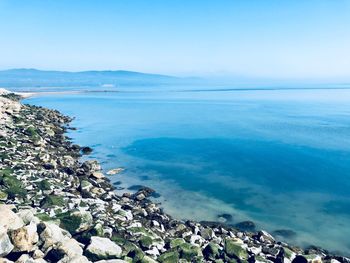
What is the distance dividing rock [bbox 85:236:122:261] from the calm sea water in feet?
26.4

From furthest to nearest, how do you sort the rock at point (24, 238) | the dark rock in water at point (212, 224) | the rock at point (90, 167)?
the rock at point (90, 167)
the dark rock in water at point (212, 224)
the rock at point (24, 238)

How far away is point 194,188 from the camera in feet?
85.1

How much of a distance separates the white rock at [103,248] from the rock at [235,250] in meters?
5.24

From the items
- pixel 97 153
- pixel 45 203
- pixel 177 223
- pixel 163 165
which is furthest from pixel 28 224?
pixel 97 153

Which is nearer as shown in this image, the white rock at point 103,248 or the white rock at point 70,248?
the white rock at point 70,248

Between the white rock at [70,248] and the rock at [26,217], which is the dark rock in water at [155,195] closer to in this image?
the rock at [26,217]

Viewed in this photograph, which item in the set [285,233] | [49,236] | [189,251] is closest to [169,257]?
[189,251]

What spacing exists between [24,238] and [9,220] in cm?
96

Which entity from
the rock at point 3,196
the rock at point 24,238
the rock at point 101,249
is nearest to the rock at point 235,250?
the rock at point 101,249

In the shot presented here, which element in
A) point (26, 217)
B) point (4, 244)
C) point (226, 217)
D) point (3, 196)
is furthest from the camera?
point (226, 217)

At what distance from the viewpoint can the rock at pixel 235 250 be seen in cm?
1546

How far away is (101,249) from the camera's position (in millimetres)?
12906

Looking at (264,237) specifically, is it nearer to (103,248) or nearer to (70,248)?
(103,248)

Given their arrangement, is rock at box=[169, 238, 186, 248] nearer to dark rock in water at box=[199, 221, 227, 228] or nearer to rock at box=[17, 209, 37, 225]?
dark rock in water at box=[199, 221, 227, 228]
